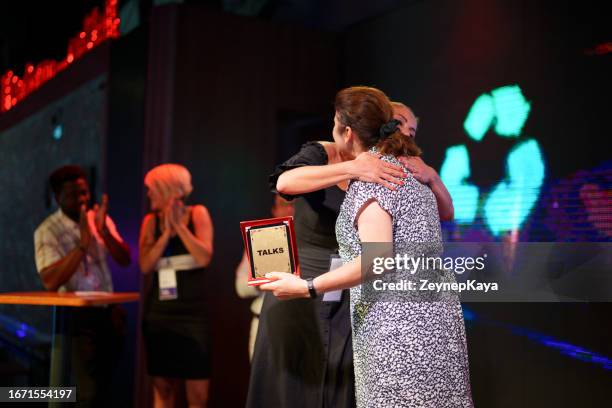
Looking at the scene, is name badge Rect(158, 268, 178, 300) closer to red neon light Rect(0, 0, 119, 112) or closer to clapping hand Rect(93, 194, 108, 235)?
clapping hand Rect(93, 194, 108, 235)

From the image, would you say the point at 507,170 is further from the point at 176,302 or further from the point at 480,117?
the point at 176,302

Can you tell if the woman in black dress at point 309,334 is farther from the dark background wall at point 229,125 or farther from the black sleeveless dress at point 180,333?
the dark background wall at point 229,125

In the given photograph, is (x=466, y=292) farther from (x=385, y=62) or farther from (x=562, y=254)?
(x=385, y=62)

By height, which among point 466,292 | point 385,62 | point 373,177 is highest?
point 385,62

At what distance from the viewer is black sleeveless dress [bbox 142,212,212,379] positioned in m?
3.43

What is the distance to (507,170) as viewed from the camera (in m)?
3.68

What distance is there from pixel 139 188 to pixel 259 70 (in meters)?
1.17

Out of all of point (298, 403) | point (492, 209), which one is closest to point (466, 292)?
point (298, 403)

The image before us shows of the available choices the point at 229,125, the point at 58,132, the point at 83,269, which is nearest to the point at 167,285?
the point at 83,269

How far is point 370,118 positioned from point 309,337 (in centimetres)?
82

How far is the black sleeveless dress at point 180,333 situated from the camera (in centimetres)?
343

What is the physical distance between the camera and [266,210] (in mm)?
4660
